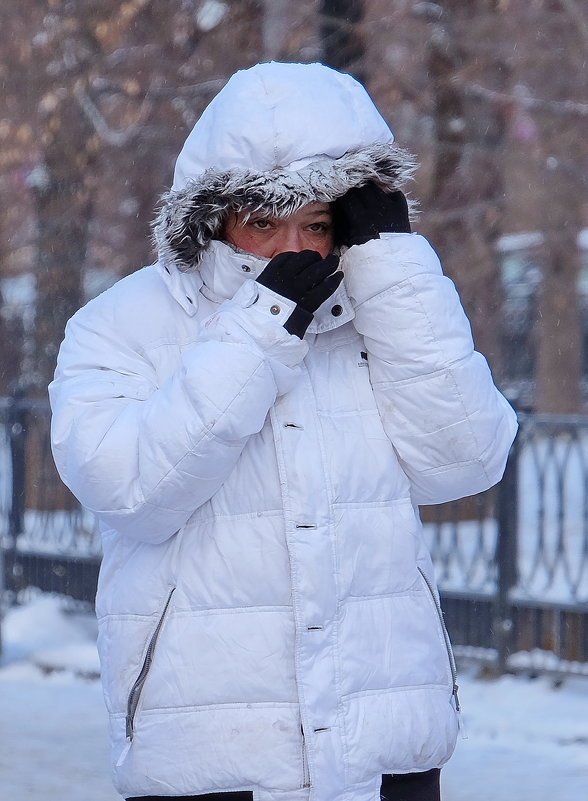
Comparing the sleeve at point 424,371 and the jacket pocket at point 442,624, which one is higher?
the sleeve at point 424,371

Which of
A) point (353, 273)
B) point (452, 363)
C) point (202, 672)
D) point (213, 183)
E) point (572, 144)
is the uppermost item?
point (572, 144)

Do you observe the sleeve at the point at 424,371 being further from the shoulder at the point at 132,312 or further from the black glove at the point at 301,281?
the shoulder at the point at 132,312

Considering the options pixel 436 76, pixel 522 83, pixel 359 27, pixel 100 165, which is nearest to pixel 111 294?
pixel 359 27

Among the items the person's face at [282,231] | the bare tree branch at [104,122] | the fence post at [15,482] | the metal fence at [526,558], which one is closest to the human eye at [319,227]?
the person's face at [282,231]

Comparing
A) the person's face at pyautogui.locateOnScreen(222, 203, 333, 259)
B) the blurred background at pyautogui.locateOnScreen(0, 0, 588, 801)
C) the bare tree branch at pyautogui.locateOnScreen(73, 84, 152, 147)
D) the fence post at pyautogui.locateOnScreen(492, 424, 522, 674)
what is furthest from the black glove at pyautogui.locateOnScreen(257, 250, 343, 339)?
the bare tree branch at pyautogui.locateOnScreen(73, 84, 152, 147)

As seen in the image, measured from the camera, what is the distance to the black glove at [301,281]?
215 centimetres

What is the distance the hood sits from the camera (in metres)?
2.25

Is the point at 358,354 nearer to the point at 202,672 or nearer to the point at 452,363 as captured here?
the point at 452,363

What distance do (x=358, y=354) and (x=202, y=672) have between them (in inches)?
23.6

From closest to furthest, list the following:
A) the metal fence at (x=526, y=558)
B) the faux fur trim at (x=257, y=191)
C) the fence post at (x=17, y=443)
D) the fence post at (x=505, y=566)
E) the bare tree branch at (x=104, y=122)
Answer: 1. the faux fur trim at (x=257, y=191)
2. the metal fence at (x=526, y=558)
3. the fence post at (x=505, y=566)
4. the fence post at (x=17, y=443)
5. the bare tree branch at (x=104, y=122)

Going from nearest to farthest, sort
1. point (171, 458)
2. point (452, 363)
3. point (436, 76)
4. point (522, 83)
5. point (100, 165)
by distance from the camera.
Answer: point (171, 458) < point (452, 363) < point (436, 76) < point (522, 83) < point (100, 165)

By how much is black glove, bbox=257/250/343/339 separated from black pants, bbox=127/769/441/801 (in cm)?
73

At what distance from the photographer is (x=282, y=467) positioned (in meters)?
2.16

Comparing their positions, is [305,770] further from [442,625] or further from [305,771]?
[442,625]
